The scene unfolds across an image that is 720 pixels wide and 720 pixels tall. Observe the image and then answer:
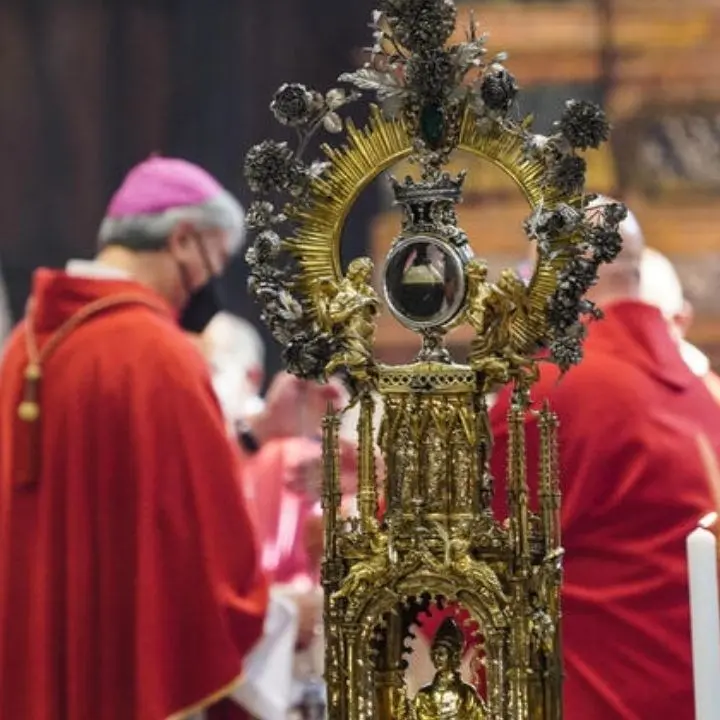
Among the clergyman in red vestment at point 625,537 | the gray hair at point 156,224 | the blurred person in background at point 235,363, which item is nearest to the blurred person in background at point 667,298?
the clergyman in red vestment at point 625,537

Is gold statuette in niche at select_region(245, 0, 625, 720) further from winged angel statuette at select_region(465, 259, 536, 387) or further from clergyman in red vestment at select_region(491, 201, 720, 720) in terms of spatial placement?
clergyman in red vestment at select_region(491, 201, 720, 720)

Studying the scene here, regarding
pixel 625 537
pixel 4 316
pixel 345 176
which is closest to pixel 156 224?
pixel 625 537

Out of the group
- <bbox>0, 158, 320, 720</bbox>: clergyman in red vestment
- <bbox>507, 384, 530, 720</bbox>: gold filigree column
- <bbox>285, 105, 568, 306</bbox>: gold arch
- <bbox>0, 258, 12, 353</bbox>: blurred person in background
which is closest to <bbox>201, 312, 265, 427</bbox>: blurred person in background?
<bbox>0, 258, 12, 353</bbox>: blurred person in background

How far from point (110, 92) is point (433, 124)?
4.93m

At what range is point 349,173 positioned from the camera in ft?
7.43

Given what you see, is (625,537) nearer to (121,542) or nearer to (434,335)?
(121,542)

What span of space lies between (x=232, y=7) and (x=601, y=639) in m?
4.16

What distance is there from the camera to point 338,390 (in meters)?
4.46

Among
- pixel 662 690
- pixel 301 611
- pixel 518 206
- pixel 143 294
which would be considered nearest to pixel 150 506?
pixel 143 294

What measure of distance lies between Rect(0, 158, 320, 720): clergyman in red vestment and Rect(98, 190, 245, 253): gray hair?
197 millimetres

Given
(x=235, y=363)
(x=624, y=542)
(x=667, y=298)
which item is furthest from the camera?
(x=235, y=363)

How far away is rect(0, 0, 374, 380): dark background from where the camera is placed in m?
6.93

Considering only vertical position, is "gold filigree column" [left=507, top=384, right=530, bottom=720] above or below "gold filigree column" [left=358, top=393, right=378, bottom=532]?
below

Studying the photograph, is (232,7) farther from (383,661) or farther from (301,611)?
(383,661)
